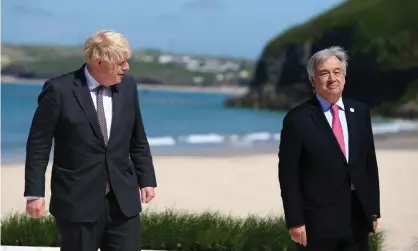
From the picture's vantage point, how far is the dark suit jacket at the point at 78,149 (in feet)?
10.4

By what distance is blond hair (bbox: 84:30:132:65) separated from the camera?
309cm

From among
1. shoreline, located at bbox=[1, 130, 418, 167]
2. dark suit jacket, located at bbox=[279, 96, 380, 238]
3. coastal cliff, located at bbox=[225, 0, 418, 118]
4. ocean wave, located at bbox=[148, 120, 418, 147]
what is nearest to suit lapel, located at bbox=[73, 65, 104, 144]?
dark suit jacket, located at bbox=[279, 96, 380, 238]

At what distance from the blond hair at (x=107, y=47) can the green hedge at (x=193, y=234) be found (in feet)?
7.95

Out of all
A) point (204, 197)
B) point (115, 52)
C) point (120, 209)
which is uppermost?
point (115, 52)

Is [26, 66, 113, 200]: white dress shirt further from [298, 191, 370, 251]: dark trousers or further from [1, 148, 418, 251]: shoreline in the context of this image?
[1, 148, 418, 251]: shoreline

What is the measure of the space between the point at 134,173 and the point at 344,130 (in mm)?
884

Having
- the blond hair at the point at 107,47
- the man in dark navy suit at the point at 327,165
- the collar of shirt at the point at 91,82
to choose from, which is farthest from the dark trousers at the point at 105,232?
the man in dark navy suit at the point at 327,165

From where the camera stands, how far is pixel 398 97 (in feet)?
93.8

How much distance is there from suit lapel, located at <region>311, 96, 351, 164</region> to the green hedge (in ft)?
7.23

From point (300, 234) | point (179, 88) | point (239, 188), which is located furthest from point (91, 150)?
point (179, 88)

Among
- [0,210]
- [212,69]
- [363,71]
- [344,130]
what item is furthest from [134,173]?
[363,71]

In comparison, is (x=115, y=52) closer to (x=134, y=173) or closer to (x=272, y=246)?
(x=134, y=173)

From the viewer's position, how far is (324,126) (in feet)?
10.3

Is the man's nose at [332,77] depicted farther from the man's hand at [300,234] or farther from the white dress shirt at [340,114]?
the man's hand at [300,234]
